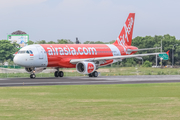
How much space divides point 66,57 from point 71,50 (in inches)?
64.5

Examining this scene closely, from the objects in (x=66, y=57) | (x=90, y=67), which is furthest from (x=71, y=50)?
(x=90, y=67)

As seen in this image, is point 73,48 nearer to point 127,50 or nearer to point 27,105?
point 127,50

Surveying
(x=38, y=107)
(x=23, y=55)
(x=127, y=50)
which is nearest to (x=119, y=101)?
(x=38, y=107)

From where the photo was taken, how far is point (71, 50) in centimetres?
5441

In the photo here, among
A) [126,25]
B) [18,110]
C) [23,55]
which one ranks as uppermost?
[126,25]

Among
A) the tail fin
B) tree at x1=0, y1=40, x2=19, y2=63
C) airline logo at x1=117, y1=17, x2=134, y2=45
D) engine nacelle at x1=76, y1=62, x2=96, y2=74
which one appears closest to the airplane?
engine nacelle at x1=76, y1=62, x2=96, y2=74

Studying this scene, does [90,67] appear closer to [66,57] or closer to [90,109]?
[66,57]

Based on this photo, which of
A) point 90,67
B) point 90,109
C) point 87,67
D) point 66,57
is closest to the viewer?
point 90,109

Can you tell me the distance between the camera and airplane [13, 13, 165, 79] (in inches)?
1954

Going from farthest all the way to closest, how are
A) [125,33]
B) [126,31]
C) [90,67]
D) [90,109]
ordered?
[126,31] → [125,33] → [90,67] → [90,109]

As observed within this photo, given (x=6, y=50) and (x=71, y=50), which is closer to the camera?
(x=71, y=50)

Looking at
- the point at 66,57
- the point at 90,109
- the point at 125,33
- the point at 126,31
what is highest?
the point at 126,31

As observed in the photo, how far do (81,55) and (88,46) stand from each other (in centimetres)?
275

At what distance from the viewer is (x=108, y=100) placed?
21.9 metres
